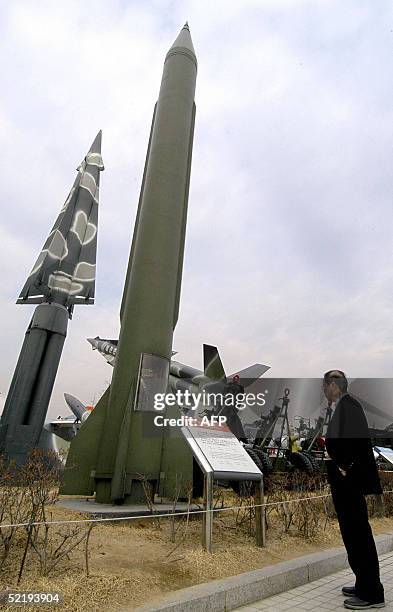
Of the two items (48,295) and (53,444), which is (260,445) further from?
(48,295)

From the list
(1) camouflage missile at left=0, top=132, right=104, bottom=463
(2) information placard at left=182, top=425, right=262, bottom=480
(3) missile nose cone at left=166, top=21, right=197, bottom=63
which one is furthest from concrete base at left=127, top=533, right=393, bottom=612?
(3) missile nose cone at left=166, top=21, right=197, bottom=63

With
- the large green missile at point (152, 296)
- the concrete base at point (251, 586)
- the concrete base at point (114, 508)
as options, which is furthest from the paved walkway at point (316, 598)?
the large green missile at point (152, 296)

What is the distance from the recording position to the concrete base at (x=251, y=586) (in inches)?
97.3

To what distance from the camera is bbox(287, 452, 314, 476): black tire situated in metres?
8.46

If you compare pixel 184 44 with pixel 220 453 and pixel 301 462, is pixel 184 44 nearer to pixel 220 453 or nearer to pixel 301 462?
pixel 220 453

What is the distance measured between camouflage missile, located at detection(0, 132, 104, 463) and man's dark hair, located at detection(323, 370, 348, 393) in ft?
23.1

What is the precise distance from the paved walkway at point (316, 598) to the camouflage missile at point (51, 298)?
21.8 feet

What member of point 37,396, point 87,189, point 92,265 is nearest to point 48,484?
point 37,396

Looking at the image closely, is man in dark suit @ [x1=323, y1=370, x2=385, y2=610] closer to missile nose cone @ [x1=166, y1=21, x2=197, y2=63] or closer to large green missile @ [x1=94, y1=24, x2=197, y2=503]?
large green missile @ [x1=94, y1=24, x2=197, y2=503]

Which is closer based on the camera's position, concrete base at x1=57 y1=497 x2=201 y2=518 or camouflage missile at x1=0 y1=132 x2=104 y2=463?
concrete base at x1=57 y1=497 x2=201 y2=518

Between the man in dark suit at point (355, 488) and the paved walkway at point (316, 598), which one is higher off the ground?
the man in dark suit at point (355, 488)

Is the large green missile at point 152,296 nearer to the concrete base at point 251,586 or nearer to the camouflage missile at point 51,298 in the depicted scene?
the concrete base at point 251,586

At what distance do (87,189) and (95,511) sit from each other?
917cm

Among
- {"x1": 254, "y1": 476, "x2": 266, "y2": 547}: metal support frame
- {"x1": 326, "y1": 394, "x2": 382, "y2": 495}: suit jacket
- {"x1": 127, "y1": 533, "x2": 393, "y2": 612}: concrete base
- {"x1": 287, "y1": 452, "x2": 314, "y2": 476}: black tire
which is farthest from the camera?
{"x1": 287, "y1": 452, "x2": 314, "y2": 476}: black tire
